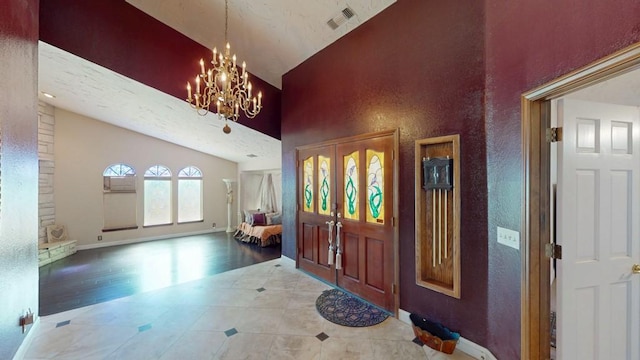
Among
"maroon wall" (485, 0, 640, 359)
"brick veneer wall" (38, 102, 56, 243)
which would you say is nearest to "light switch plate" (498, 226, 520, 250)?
"maroon wall" (485, 0, 640, 359)

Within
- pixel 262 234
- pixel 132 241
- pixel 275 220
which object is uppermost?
pixel 275 220

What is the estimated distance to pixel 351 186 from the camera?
319cm

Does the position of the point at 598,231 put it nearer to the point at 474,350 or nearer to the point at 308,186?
the point at 474,350

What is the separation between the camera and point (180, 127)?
5242 millimetres

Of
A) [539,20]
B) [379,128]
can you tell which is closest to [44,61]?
[379,128]

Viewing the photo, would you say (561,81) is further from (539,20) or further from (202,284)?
(202,284)

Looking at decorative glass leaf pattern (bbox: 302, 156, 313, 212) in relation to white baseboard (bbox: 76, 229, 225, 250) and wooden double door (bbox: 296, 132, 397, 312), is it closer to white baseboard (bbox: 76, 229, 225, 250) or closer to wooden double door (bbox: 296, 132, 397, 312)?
wooden double door (bbox: 296, 132, 397, 312)

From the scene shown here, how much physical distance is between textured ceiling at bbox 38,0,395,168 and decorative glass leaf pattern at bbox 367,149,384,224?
5.45ft

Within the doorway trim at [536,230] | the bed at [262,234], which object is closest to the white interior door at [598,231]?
the doorway trim at [536,230]

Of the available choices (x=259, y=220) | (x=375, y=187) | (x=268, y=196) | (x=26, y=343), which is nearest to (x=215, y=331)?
(x=26, y=343)

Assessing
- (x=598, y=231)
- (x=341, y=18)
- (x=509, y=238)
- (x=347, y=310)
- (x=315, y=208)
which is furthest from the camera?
(x=315, y=208)

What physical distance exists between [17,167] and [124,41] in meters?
2.04

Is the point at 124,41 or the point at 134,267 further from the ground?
the point at 124,41

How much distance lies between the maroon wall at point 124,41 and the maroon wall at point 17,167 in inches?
19.5
